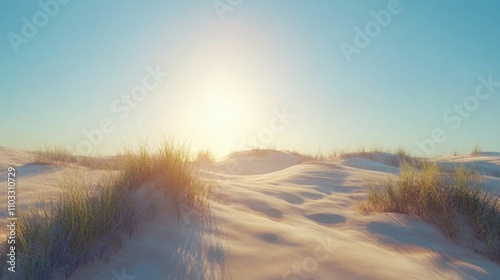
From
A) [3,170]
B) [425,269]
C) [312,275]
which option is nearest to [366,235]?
[425,269]

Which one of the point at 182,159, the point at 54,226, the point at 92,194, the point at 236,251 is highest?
the point at 182,159

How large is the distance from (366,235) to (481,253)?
39.5 inches

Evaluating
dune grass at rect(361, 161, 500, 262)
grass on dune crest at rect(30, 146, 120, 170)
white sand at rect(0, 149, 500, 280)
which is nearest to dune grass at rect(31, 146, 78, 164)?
grass on dune crest at rect(30, 146, 120, 170)

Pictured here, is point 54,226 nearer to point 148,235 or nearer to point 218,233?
point 148,235

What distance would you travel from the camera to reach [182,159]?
3826mm

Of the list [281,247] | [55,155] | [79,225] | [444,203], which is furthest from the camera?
[55,155]

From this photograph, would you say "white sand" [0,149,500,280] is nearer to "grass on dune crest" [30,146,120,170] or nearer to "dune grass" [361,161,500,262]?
"dune grass" [361,161,500,262]

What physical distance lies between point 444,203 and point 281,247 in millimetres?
2245

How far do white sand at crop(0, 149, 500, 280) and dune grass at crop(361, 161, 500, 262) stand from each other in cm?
19

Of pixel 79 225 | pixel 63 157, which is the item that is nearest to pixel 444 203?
pixel 79 225

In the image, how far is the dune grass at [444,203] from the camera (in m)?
3.43

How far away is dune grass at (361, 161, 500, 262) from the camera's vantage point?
343cm

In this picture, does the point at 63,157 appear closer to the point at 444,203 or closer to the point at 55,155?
the point at 55,155

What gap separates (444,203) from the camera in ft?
12.2
